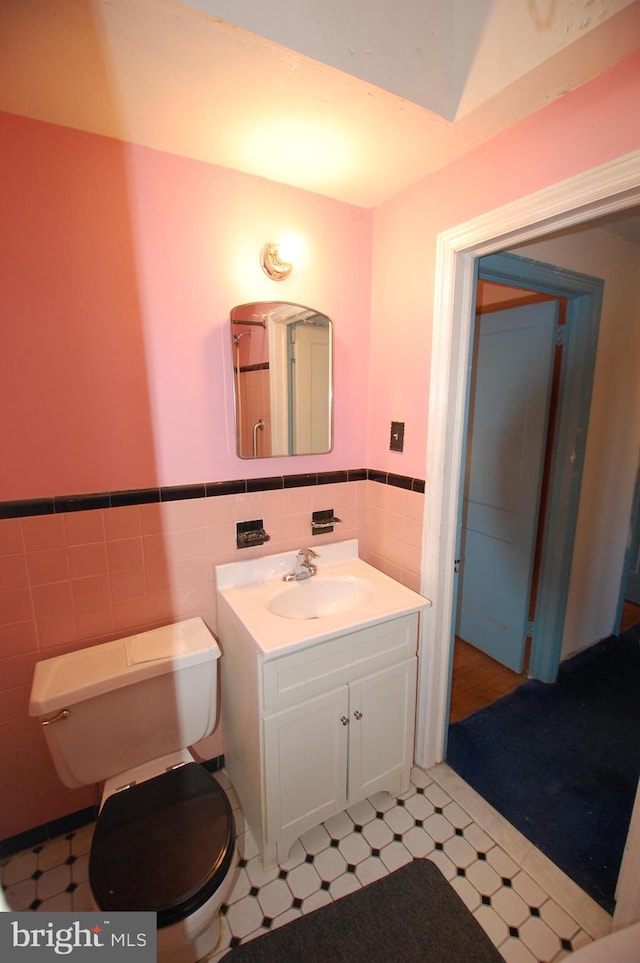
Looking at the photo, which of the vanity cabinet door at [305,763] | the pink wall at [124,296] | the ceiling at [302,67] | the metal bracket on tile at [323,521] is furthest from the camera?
the metal bracket on tile at [323,521]

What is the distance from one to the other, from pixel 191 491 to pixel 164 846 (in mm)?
978

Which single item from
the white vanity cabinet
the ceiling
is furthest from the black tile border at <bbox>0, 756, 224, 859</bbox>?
the ceiling

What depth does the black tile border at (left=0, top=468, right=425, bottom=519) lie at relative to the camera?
122 cm

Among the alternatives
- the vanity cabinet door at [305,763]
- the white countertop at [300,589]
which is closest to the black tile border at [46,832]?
the vanity cabinet door at [305,763]

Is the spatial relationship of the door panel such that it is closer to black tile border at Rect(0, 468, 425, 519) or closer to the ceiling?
black tile border at Rect(0, 468, 425, 519)

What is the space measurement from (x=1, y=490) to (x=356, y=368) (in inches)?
51.4

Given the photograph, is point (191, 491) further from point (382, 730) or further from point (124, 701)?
point (382, 730)

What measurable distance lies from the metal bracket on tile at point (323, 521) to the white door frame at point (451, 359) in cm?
41

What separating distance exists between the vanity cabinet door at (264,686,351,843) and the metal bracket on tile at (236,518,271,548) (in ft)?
1.92

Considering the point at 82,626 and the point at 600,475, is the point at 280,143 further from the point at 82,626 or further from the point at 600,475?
the point at 600,475

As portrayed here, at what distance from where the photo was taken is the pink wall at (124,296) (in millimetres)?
1141

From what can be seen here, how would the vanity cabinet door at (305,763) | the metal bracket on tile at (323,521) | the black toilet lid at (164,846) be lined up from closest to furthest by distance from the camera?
the black toilet lid at (164,846)
the vanity cabinet door at (305,763)
the metal bracket on tile at (323,521)

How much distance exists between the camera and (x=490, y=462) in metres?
2.26

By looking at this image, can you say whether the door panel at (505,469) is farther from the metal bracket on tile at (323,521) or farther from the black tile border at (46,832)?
the black tile border at (46,832)
